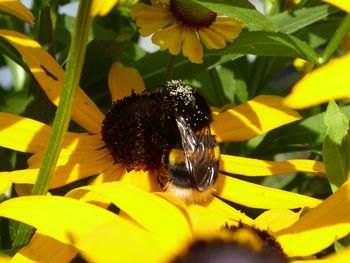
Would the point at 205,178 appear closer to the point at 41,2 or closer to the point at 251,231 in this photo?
the point at 251,231

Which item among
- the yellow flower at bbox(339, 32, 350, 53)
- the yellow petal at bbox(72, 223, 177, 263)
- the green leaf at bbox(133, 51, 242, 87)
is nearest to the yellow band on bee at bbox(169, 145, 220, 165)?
the green leaf at bbox(133, 51, 242, 87)

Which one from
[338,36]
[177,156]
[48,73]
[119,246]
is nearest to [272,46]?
[338,36]

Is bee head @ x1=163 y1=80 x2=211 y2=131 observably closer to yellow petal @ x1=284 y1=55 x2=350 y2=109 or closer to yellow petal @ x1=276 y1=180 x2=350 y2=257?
yellow petal @ x1=276 y1=180 x2=350 y2=257

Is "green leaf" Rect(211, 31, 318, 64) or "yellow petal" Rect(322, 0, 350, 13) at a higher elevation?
"yellow petal" Rect(322, 0, 350, 13)

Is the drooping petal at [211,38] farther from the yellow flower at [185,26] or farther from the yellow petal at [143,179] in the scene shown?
the yellow petal at [143,179]

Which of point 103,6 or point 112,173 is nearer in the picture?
point 103,6

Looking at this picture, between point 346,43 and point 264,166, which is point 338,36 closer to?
point 264,166

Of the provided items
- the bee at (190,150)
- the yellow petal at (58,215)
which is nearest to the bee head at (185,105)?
the bee at (190,150)
